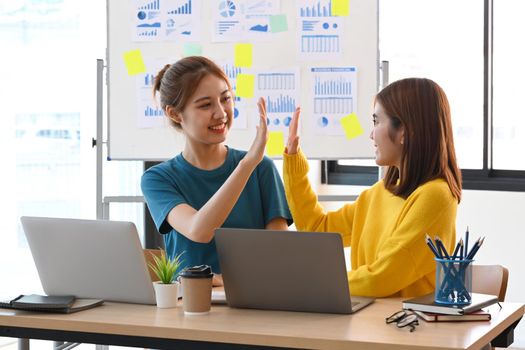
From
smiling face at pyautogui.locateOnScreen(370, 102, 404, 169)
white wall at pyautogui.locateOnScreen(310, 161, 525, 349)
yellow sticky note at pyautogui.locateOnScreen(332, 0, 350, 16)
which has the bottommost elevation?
white wall at pyautogui.locateOnScreen(310, 161, 525, 349)

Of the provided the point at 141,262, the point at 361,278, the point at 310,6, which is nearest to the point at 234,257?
the point at 141,262

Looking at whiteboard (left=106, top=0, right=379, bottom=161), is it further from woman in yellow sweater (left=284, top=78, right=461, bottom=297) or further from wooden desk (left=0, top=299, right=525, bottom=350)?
wooden desk (left=0, top=299, right=525, bottom=350)

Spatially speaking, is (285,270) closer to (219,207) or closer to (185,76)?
(219,207)

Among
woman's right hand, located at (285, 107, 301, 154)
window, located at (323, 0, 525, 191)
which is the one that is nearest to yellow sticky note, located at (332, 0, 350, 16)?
woman's right hand, located at (285, 107, 301, 154)

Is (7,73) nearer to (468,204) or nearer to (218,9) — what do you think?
A: (218,9)

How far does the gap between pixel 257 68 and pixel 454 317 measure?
169cm

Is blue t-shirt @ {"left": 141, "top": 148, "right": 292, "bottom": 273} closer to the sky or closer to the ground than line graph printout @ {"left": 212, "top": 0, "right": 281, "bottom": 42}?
closer to the ground

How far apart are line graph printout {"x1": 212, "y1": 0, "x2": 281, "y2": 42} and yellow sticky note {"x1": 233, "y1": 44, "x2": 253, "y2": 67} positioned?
3 centimetres

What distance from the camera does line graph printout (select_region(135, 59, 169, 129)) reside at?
349 cm

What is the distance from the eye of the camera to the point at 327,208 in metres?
5.17

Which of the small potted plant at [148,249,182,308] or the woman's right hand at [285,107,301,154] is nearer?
the small potted plant at [148,249,182,308]

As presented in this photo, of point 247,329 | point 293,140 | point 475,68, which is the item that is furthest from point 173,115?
point 475,68

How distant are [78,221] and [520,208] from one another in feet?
9.34

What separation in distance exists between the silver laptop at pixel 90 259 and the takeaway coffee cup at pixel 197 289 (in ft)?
0.43
